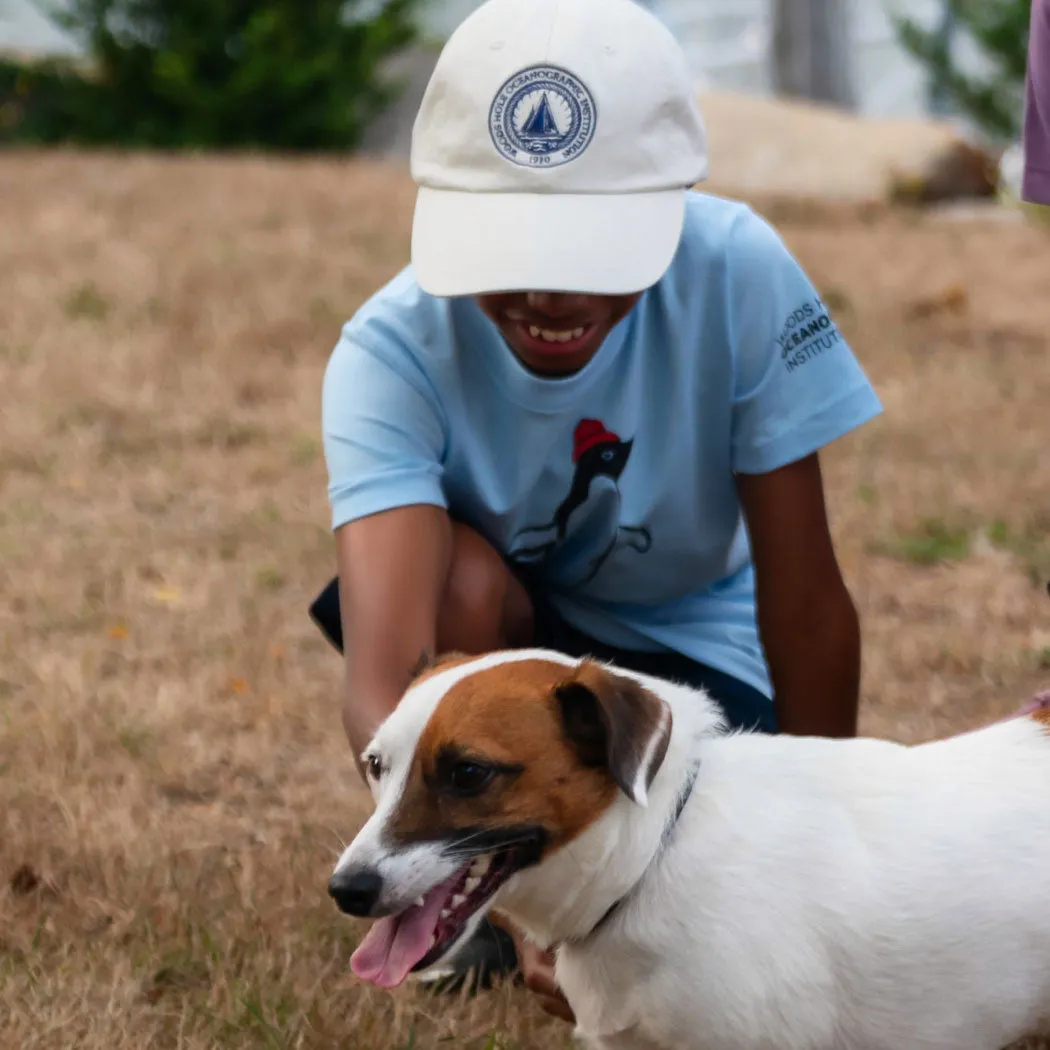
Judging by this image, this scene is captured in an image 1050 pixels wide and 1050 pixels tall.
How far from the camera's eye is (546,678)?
79.7 inches

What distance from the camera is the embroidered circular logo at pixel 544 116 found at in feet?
7.49

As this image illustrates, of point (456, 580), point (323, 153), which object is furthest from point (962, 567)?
point (323, 153)

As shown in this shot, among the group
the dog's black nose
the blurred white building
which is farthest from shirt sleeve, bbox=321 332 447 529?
the blurred white building

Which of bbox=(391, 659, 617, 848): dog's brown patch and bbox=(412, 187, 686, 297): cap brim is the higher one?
bbox=(412, 187, 686, 297): cap brim

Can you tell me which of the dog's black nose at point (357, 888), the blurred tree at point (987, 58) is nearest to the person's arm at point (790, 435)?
the dog's black nose at point (357, 888)

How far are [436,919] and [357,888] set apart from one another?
0.47ft

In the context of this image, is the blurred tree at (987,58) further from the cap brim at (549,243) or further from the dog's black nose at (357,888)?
the dog's black nose at (357,888)

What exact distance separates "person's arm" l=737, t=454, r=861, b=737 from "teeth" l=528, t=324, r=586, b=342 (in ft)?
1.47

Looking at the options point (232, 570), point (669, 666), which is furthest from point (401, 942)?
point (232, 570)

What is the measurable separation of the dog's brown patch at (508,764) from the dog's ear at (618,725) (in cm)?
2

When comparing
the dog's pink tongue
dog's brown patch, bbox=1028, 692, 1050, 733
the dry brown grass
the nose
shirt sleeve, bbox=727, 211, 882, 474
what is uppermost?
the nose

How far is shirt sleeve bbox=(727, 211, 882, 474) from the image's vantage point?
2.68 meters

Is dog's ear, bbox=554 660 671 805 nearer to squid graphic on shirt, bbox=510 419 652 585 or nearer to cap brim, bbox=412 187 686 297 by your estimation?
cap brim, bbox=412 187 686 297

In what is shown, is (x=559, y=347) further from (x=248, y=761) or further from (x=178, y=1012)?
(x=248, y=761)
